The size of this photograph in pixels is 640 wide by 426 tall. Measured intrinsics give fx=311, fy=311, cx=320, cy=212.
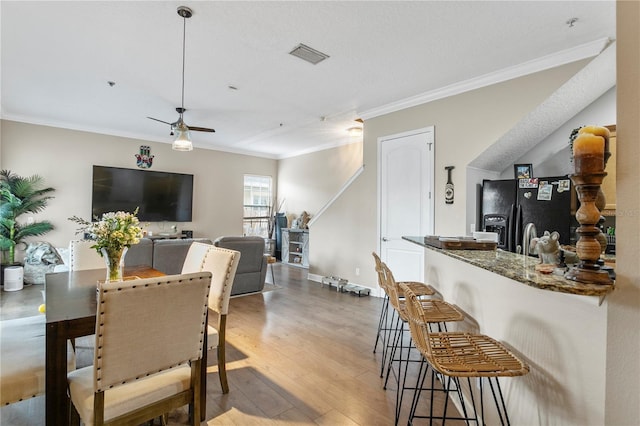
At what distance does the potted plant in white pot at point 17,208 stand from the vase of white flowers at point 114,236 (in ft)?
14.8

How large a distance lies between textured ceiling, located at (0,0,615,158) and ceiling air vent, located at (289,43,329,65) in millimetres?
73

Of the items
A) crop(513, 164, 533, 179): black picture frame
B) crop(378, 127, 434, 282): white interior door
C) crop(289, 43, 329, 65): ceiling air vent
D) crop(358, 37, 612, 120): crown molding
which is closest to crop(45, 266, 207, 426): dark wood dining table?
crop(289, 43, 329, 65): ceiling air vent

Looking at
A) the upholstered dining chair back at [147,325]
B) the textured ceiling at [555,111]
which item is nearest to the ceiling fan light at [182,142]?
the upholstered dining chair back at [147,325]

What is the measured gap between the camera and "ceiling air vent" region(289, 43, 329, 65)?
120 inches

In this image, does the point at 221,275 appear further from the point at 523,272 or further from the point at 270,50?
the point at 270,50

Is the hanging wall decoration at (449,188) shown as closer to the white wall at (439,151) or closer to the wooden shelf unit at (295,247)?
the white wall at (439,151)

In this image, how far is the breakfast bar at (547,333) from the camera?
1117 mm

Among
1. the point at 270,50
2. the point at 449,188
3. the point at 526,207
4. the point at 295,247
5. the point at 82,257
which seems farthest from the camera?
the point at 295,247

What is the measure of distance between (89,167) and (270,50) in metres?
4.94

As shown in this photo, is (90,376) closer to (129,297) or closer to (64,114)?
(129,297)

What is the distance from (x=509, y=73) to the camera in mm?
3430

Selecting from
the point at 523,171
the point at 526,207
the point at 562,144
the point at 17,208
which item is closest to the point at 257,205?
the point at 17,208

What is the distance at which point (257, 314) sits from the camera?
3.93 meters

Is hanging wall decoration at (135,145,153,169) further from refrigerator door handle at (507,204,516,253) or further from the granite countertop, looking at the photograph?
refrigerator door handle at (507,204,516,253)
